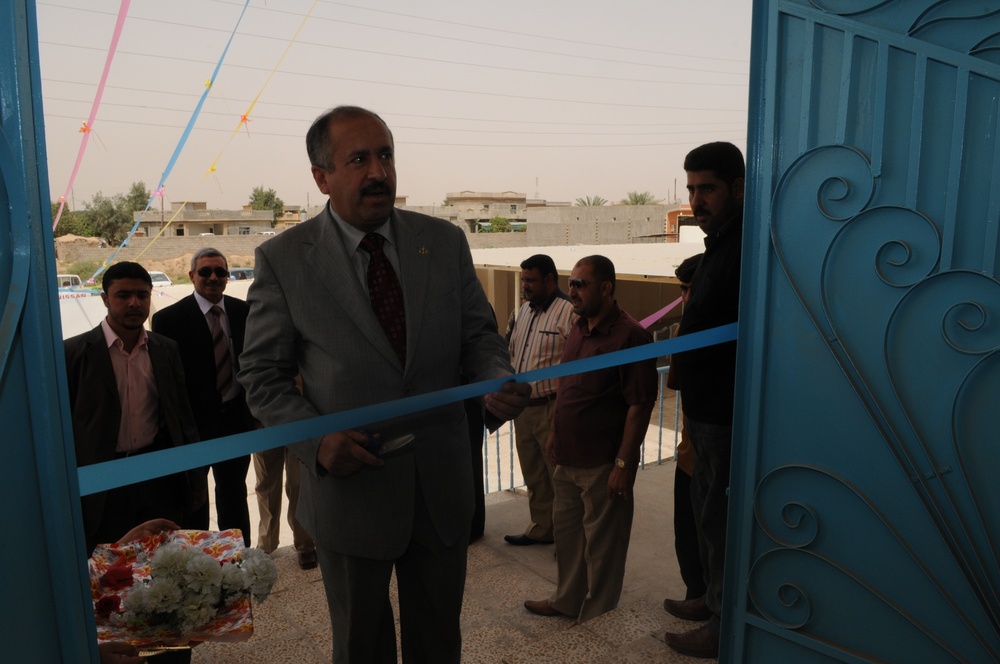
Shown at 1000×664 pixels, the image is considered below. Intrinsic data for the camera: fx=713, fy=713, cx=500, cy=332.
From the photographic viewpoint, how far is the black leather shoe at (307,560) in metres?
3.87

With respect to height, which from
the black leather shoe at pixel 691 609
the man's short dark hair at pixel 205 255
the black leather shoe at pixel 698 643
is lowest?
the black leather shoe at pixel 691 609

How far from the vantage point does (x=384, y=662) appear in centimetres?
178

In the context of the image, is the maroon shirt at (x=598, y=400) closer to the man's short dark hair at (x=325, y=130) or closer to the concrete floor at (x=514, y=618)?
the concrete floor at (x=514, y=618)

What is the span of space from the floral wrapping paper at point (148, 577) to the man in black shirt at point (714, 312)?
141 centimetres

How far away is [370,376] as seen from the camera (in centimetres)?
162

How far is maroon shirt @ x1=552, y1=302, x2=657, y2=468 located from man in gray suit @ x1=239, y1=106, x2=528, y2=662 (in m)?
1.29

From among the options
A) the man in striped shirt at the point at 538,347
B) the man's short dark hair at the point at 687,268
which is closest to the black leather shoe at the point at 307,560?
the man in striped shirt at the point at 538,347

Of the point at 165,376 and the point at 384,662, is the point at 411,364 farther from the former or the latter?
the point at 165,376

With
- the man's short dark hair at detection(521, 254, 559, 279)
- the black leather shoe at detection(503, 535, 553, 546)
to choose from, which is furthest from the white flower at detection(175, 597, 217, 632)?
the black leather shoe at detection(503, 535, 553, 546)

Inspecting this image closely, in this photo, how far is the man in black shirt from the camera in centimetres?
218

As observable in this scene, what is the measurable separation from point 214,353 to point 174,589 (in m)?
2.01

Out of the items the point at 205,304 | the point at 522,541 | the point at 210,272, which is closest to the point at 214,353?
the point at 205,304

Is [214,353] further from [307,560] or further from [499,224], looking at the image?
[499,224]

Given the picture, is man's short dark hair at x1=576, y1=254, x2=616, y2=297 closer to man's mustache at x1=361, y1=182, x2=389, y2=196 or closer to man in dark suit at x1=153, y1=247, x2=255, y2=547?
man's mustache at x1=361, y1=182, x2=389, y2=196
